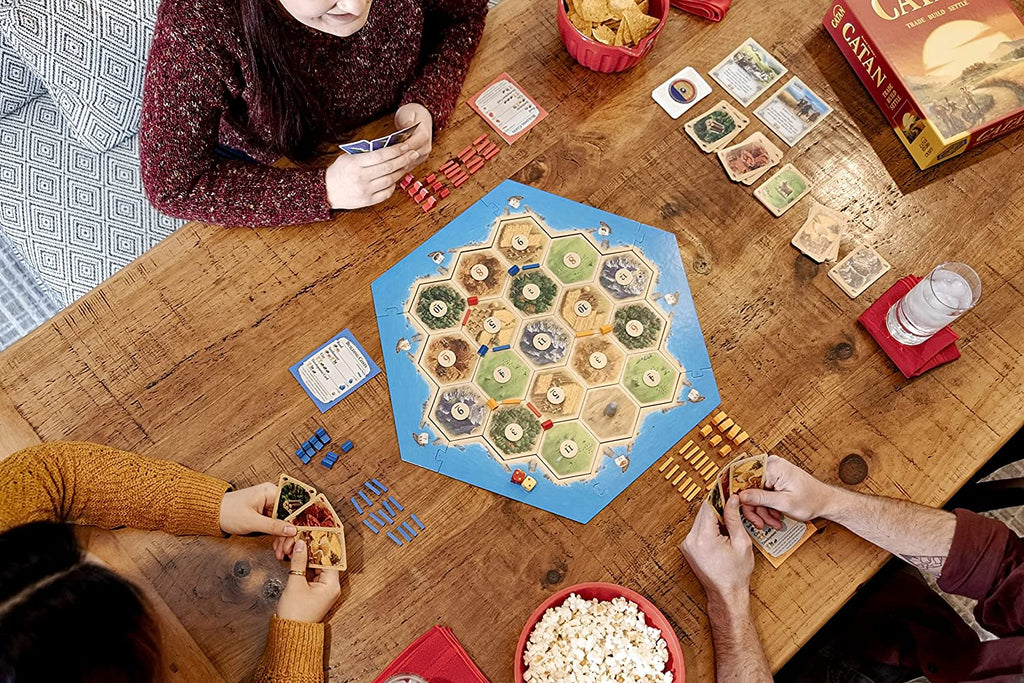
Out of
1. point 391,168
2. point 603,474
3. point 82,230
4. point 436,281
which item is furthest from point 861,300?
point 82,230

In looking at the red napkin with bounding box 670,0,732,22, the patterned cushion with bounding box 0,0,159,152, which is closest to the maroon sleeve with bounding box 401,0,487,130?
the red napkin with bounding box 670,0,732,22

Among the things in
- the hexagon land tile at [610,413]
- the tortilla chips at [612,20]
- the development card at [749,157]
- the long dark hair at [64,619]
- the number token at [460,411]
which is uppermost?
the tortilla chips at [612,20]

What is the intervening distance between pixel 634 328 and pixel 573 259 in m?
0.17

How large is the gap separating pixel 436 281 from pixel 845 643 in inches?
39.8

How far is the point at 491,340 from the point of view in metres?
1.33

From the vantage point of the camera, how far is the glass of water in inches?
49.2

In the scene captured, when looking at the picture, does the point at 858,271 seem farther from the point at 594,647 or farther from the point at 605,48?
the point at 594,647

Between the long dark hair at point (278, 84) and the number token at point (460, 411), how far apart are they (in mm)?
564

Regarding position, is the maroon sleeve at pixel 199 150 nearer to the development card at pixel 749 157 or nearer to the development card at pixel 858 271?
the development card at pixel 749 157

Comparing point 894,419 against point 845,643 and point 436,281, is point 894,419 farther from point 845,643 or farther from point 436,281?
point 436,281

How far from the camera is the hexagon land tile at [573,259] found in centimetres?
138

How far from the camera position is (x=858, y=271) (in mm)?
1381

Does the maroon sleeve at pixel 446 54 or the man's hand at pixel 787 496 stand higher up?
the maroon sleeve at pixel 446 54

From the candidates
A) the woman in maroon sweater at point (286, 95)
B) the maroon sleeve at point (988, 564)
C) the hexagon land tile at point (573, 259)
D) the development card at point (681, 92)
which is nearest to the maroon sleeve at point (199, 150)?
the woman in maroon sweater at point (286, 95)
